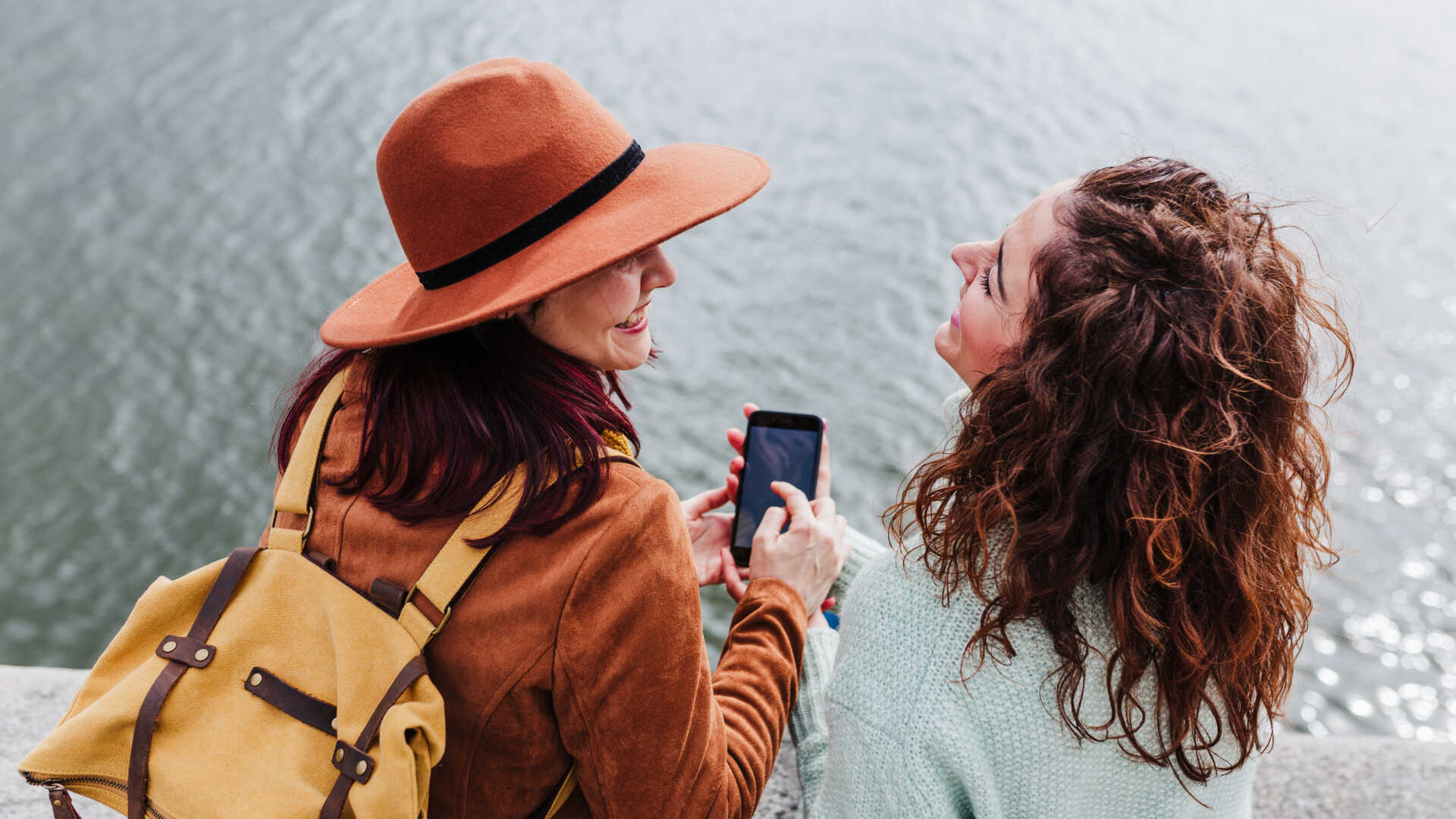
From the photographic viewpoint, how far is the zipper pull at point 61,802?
1438mm

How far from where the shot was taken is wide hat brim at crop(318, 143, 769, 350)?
149cm

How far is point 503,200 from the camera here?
5.05 ft

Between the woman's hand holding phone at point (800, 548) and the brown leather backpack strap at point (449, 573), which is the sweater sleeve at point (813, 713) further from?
the brown leather backpack strap at point (449, 573)

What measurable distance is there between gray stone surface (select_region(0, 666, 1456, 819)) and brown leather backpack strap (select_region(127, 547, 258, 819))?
3.69 feet

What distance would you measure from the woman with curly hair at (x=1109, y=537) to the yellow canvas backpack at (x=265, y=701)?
25.0 inches

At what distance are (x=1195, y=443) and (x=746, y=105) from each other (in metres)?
5.93

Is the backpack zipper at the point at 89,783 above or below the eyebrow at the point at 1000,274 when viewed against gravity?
below

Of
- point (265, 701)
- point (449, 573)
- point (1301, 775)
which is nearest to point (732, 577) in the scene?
point (449, 573)

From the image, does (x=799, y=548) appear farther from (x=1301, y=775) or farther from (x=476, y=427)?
(x=1301, y=775)

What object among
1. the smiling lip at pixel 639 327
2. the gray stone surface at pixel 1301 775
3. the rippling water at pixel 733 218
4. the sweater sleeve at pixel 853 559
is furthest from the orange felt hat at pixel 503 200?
the rippling water at pixel 733 218

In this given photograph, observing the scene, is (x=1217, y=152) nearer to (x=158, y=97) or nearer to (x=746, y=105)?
(x=746, y=105)

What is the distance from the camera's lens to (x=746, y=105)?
698cm

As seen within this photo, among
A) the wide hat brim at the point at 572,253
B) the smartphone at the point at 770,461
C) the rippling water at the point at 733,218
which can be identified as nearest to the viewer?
the wide hat brim at the point at 572,253

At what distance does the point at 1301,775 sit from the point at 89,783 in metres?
2.45
